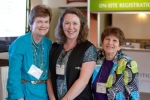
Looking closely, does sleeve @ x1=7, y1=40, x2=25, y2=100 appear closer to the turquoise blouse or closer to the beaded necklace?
the turquoise blouse

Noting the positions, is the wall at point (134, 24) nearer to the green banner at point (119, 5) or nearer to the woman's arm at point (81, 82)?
the green banner at point (119, 5)

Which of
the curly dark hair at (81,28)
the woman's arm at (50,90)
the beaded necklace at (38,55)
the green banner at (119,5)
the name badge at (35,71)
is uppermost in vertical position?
the green banner at (119,5)

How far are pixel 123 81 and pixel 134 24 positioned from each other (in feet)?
18.1

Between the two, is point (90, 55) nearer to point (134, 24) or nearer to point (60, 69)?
point (60, 69)

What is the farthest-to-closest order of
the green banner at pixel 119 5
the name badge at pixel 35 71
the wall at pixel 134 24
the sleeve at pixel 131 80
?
the wall at pixel 134 24
the green banner at pixel 119 5
the name badge at pixel 35 71
the sleeve at pixel 131 80

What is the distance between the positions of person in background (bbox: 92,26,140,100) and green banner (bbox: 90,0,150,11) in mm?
2612

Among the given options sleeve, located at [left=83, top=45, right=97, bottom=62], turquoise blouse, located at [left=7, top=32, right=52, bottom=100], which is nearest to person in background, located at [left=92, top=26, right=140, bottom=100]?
sleeve, located at [left=83, top=45, right=97, bottom=62]

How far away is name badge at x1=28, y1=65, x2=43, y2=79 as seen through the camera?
1.88m

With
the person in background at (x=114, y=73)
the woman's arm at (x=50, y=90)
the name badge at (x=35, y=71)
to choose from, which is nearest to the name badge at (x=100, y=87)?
the person in background at (x=114, y=73)

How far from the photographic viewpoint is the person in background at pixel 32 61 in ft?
5.99

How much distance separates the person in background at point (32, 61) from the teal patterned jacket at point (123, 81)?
0.56 m

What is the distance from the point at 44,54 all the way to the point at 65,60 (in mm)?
234

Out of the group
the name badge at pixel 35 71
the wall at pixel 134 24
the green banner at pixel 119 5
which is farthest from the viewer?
the wall at pixel 134 24

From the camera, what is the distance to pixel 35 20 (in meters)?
1.82
